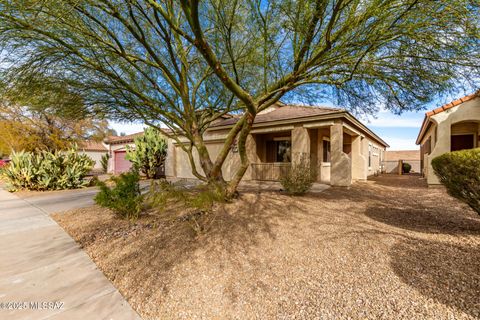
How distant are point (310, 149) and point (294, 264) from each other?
9094mm

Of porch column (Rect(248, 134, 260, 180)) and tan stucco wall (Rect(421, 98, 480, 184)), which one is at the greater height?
tan stucco wall (Rect(421, 98, 480, 184))

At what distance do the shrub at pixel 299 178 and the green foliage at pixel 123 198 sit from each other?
470cm

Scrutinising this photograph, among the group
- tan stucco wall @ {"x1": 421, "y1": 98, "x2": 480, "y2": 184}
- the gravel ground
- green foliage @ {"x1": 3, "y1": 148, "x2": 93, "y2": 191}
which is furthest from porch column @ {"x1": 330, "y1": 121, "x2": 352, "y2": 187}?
green foliage @ {"x1": 3, "y1": 148, "x2": 93, "y2": 191}

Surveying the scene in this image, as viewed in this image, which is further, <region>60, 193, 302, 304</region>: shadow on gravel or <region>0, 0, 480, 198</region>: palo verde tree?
<region>0, 0, 480, 198</region>: palo verde tree

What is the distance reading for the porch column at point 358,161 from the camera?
13.2 metres

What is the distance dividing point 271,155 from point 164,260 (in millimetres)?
10333

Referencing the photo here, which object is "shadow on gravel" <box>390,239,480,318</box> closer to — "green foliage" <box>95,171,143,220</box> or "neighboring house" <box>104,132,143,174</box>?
"green foliage" <box>95,171,143,220</box>

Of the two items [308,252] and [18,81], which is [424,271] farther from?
[18,81]

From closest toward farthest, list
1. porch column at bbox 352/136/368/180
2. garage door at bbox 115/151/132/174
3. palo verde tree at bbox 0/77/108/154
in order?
palo verde tree at bbox 0/77/108/154
porch column at bbox 352/136/368/180
garage door at bbox 115/151/132/174

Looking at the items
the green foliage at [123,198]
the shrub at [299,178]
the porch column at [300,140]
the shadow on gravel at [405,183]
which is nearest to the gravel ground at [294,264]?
the green foliage at [123,198]

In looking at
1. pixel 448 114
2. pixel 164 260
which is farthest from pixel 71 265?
pixel 448 114

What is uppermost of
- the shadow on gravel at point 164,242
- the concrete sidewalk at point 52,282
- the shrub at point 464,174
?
the shrub at point 464,174

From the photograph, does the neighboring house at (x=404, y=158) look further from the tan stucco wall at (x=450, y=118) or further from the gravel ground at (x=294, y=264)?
the gravel ground at (x=294, y=264)

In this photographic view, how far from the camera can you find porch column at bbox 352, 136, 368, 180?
13.2 meters
